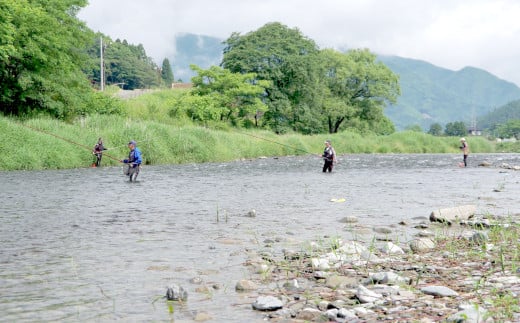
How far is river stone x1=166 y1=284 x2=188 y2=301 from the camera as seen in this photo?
6.20 meters

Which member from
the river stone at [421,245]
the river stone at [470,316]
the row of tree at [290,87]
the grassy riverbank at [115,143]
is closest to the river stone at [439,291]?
the river stone at [470,316]

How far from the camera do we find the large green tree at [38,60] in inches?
1342

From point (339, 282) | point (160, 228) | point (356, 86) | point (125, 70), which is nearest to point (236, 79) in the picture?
point (356, 86)

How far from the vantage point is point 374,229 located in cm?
1091

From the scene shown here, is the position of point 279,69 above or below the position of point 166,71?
below

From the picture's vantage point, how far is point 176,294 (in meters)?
6.20

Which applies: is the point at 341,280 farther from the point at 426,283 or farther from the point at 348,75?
the point at 348,75

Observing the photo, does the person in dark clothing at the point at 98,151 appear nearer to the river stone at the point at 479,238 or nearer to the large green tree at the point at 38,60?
the large green tree at the point at 38,60

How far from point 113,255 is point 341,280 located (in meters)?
3.86

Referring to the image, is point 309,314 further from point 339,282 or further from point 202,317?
point 339,282

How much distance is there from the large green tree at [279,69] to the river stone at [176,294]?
196ft

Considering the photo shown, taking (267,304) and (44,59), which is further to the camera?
(44,59)

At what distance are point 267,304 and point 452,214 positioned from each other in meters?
7.46

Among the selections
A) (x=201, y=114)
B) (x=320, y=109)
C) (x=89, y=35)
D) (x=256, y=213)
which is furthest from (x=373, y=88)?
(x=256, y=213)
